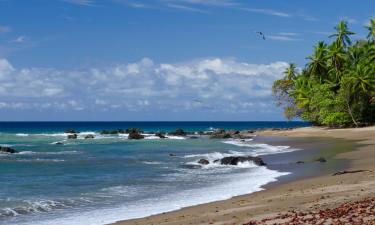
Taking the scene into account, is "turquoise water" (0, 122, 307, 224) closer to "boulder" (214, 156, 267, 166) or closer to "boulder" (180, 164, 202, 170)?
"boulder" (180, 164, 202, 170)

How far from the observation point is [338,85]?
270ft

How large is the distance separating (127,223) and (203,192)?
6.70m

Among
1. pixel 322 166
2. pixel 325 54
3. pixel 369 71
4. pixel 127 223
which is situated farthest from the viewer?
→ pixel 325 54

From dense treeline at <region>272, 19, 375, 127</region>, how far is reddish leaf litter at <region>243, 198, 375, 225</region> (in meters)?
62.7

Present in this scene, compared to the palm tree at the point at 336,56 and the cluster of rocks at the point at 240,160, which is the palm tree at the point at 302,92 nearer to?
the palm tree at the point at 336,56

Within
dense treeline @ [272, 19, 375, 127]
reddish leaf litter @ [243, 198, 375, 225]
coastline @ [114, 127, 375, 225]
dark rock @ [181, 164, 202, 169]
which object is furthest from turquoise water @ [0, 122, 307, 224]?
dense treeline @ [272, 19, 375, 127]

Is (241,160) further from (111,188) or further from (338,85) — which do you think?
(338,85)

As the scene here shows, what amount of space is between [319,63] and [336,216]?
7735cm

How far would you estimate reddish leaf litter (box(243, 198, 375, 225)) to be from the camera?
38.9 feet

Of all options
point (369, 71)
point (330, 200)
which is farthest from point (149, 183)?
point (369, 71)

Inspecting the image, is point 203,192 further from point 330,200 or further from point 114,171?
point 114,171

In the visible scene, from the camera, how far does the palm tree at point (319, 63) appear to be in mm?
Result: 85875

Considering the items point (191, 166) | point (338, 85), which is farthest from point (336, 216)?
point (338, 85)

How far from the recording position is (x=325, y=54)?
86875 millimetres
